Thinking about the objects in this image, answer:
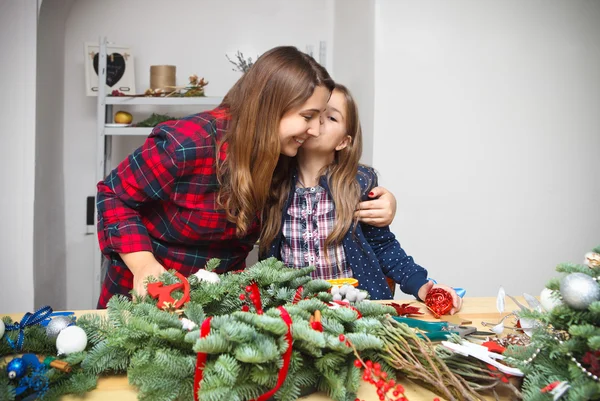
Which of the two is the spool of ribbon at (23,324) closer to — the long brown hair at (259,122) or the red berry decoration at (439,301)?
the long brown hair at (259,122)

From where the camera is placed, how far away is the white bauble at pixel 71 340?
1.05 meters

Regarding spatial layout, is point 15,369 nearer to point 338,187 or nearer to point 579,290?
point 579,290

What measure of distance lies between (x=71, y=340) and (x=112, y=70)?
2.73m

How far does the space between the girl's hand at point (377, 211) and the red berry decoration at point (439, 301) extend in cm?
49

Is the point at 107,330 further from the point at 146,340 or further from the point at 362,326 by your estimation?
the point at 362,326

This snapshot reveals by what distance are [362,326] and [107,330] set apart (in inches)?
18.2

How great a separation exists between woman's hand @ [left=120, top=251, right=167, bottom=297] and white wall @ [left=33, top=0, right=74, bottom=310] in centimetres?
184

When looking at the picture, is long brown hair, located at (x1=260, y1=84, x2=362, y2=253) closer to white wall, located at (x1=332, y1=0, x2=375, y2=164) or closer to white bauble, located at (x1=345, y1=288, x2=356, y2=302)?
white bauble, located at (x1=345, y1=288, x2=356, y2=302)

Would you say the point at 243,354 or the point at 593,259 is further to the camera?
the point at 593,259

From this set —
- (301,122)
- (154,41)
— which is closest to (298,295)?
(301,122)

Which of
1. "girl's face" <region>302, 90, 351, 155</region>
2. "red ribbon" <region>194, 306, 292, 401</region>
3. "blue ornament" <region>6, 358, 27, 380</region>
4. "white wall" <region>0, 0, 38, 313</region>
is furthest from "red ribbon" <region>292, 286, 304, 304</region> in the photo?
"white wall" <region>0, 0, 38, 313</region>

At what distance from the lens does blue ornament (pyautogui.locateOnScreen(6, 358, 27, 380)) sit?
94 centimetres

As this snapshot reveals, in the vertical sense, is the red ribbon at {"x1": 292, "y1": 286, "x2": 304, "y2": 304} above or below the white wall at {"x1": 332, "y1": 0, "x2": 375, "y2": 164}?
below

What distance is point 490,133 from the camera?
124 inches
